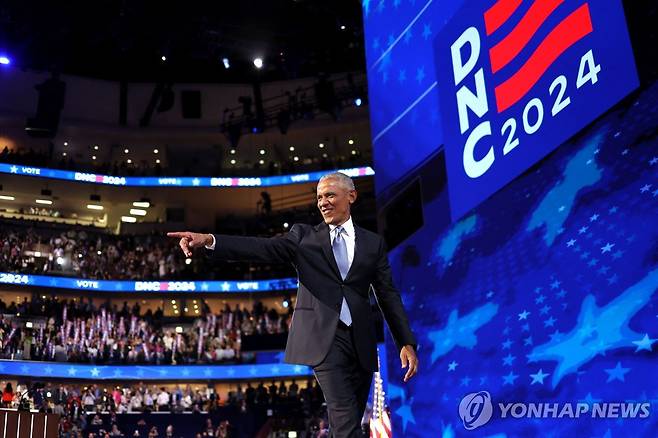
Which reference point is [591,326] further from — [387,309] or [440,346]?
[440,346]

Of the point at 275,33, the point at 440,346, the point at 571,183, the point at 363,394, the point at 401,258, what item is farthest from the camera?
the point at 275,33

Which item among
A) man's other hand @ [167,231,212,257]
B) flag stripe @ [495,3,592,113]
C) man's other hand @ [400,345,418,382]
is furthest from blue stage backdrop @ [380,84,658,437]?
man's other hand @ [167,231,212,257]

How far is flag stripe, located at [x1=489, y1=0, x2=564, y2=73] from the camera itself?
459 centimetres

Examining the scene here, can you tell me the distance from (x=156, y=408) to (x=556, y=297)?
19.2 metres

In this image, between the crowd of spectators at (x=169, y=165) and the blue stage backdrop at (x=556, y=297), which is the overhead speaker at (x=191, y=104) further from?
the blue stage backdrop at (x=556, y=297)

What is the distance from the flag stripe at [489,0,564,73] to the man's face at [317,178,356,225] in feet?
7.32

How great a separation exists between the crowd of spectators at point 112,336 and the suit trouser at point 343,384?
2212 centimetres

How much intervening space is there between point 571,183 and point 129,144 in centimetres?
3066

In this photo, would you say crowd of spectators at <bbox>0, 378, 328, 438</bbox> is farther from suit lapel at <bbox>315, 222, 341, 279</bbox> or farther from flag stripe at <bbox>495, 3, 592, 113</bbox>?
suit lapel at <bbox>315, 222, 341, 279</bbox>

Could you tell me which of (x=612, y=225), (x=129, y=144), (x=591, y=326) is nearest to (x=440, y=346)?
(x=591, y=326)

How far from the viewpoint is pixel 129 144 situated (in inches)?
1273

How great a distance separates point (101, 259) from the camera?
2888 centimetres

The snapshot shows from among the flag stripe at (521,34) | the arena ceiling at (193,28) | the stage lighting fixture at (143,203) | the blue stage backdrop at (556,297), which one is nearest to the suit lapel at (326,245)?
the blue stage backdrop at (556,297)

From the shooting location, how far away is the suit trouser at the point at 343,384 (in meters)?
3.11
